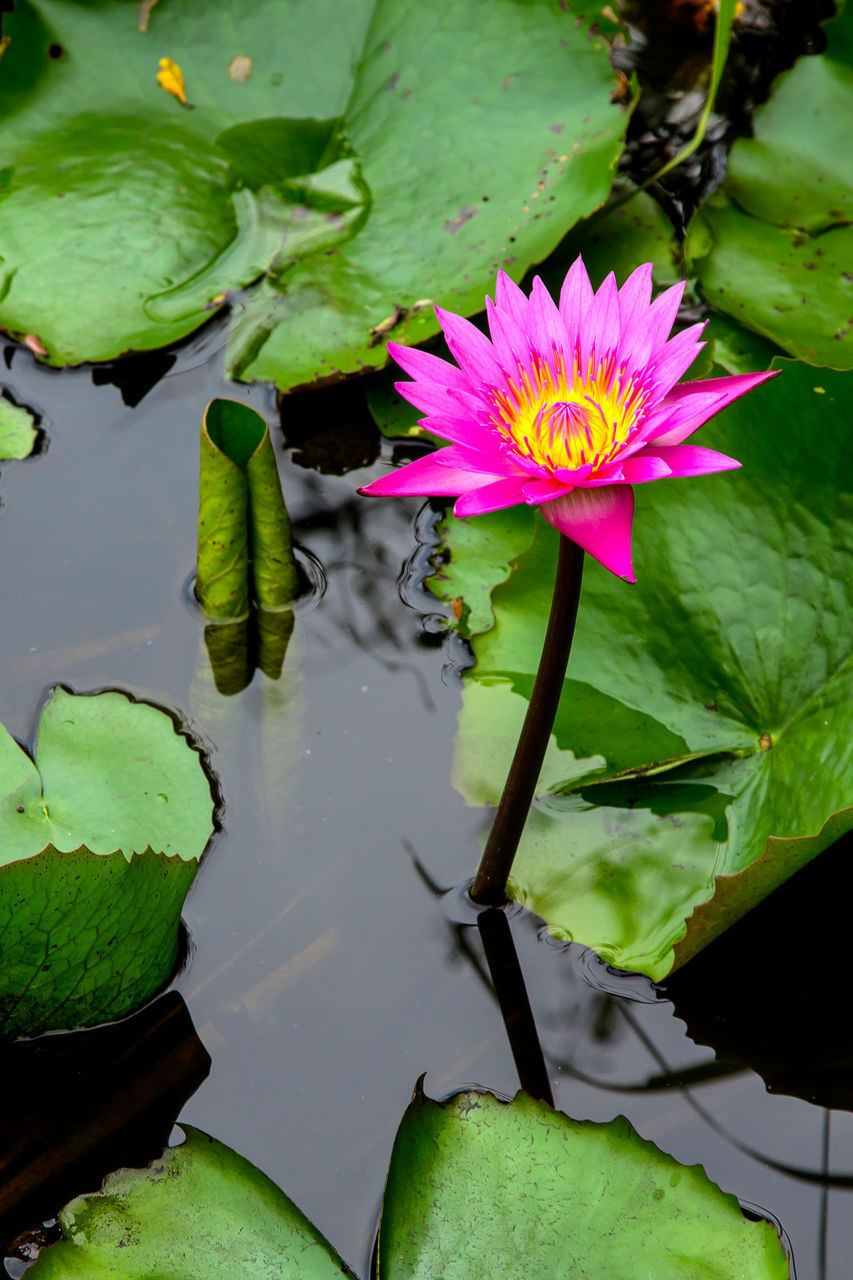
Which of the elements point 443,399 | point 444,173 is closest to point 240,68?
point 444,173

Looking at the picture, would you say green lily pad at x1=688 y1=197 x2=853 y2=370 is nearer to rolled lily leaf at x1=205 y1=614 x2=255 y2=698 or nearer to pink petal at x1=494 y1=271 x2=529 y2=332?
pink petal at x1=494 y1=271 x2=529 y2=332

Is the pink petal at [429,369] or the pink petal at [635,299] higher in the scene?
the pink petal at [635,299]

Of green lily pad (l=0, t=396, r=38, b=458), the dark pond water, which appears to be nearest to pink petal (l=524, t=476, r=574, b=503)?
the dark pond water

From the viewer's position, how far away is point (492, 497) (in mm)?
1230

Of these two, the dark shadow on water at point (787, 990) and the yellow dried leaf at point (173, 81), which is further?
the yellow dried leaf at point (173, 81)

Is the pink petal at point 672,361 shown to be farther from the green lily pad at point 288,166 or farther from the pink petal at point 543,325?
the green lily pad at point 288,166

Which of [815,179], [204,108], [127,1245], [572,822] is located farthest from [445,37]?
[127,1245]

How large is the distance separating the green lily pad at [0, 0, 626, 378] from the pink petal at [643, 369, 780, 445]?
1.16m

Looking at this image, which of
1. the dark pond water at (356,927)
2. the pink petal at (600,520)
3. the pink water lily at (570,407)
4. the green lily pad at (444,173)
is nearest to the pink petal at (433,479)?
the pink water lily at (570,407)

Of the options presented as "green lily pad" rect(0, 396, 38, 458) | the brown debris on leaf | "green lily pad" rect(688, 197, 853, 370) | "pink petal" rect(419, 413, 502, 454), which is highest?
the brown debris on leaf

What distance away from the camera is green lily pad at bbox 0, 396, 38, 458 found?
7.91ft

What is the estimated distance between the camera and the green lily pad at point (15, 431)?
7.91ft

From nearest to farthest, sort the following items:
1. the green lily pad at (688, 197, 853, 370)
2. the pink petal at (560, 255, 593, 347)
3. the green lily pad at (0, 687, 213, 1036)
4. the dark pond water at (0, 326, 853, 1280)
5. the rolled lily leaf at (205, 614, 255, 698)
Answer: the pink petal at (560, 255, 593, 347) → the green lily pad at (0, 687, 213, 1036) → the dark pond water at (0, 326, 853, 1280) → the rolled lily leaf at (205, 614, 255, 698) → the green lily pad at (688, 197, 853, 370)

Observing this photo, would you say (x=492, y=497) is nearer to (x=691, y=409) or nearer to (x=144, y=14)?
(x=691, y=409)
